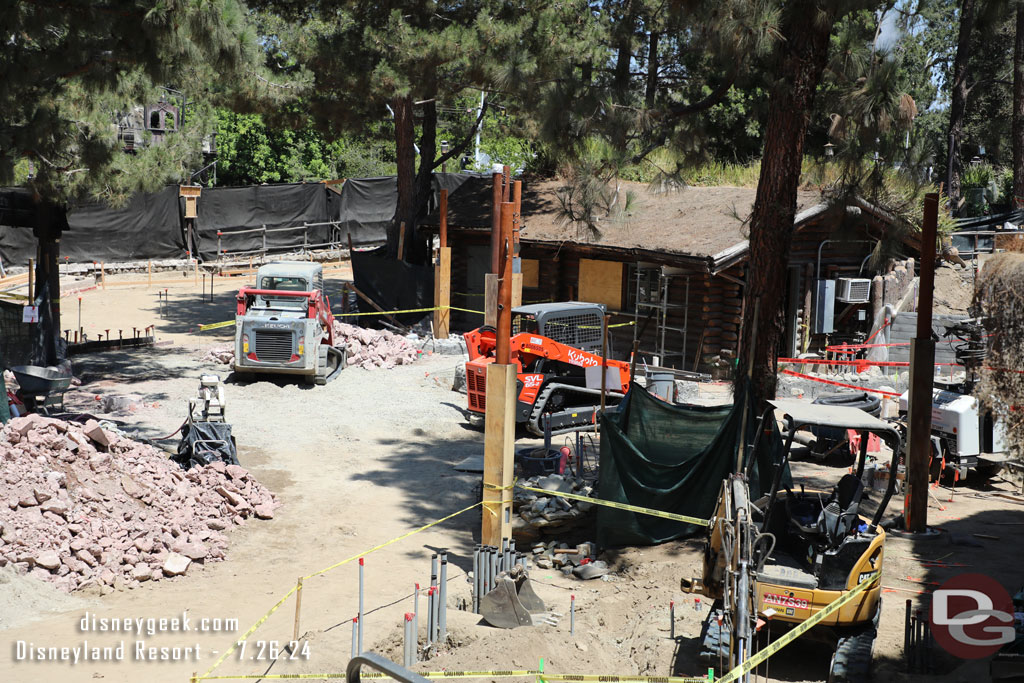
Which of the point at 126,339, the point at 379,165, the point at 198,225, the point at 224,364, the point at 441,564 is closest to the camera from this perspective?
the point at 441,564

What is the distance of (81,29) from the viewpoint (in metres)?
13.5

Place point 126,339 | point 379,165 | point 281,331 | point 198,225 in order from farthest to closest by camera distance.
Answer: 1. point 379,165
2. point 198,225
3. point 126,339
4. point 281,331

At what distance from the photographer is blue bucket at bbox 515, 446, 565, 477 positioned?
13.3 meters

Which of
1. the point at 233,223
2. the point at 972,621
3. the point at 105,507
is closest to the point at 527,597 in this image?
the point at 972,621

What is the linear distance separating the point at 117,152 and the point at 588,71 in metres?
10.2

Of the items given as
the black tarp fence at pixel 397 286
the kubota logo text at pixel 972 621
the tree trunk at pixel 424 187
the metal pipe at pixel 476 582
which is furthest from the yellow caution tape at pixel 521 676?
the tree trunk at pixel 424 187

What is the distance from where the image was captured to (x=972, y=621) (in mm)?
8555

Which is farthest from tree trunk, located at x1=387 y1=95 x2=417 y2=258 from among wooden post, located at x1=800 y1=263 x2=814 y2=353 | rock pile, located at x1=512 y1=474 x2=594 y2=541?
rock pile, located at x1=512 y1=474 x2=594 y2=541

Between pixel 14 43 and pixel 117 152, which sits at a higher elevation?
pixel 14 43

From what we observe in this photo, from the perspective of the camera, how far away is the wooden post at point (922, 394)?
11.5 meters

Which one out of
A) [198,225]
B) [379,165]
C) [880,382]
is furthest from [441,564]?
[379,165]

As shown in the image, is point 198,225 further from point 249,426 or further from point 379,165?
point 249,426

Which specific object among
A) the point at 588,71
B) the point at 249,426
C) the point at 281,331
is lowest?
the point at 249,426

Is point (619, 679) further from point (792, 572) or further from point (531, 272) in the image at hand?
point (531, 272)
